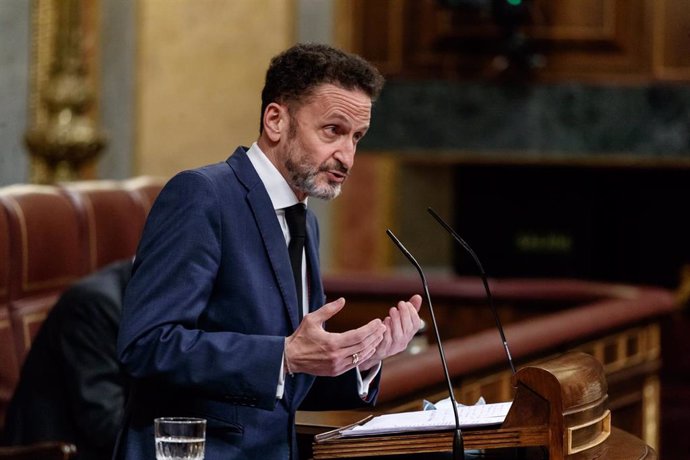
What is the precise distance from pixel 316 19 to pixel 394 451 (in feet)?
16.3

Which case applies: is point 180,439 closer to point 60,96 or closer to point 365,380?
point 365,380

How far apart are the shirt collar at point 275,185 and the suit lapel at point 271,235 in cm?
2

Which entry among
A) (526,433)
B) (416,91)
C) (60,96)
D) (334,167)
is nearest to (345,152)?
(334,167)

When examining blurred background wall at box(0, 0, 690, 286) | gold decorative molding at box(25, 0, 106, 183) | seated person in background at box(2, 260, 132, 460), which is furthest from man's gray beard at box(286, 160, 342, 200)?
blurred background wall at box(0, 0, 690, 286)

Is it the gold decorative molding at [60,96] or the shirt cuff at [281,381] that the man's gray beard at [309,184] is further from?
the gold decorative molding at [60,96]

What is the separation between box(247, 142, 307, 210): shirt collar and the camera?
7.06ft

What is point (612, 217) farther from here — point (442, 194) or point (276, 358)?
point (276, 358)

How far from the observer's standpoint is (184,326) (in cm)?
199

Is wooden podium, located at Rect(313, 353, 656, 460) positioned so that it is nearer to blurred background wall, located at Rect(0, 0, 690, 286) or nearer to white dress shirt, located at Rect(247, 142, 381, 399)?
white dress shirt, located at Rect(247, 142, 381, 399)

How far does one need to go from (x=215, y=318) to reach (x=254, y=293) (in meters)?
0.07

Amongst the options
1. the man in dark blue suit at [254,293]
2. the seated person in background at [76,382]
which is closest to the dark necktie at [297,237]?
the man in dark blue suit at [254,293]

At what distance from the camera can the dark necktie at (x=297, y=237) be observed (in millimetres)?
2160

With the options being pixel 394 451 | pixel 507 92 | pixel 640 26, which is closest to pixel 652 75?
pixel 640 26

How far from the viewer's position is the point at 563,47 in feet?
21.7
